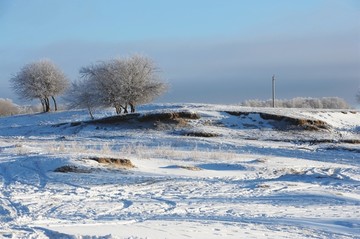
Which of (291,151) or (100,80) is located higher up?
(100,80)

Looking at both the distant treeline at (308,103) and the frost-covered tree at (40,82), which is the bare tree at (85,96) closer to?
the frost-covered tree at (40,82)

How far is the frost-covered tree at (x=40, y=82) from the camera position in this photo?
72250 millimetres

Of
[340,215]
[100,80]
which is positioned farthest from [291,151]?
[100,80]

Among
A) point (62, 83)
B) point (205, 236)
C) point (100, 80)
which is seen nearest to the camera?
point (205, 236)

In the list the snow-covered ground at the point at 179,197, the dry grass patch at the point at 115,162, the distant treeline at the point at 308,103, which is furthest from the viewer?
the distant treeline at the point at 308,103

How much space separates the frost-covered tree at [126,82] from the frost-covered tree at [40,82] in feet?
43.4

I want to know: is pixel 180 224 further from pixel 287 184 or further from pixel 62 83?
pixel 62 83

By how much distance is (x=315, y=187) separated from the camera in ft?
48.4

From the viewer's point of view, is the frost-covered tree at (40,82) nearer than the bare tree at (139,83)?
No

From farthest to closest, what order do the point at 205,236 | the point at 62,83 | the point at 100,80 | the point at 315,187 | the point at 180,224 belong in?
the point at 62,83
the point at 100,80
the point at 315,187
the point at 180,224
the point at 205,236

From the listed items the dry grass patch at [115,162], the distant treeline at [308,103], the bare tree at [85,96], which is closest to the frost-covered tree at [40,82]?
the bare tree at [85,96]

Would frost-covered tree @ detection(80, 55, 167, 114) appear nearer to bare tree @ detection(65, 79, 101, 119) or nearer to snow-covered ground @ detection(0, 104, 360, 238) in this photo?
bare tree @ detection(65, 79, 101, 119)

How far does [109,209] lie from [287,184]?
630cm

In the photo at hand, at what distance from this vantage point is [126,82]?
5647cm
